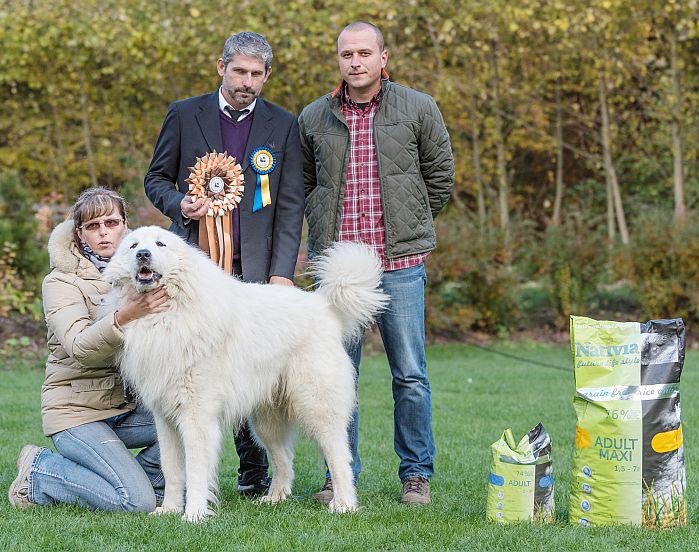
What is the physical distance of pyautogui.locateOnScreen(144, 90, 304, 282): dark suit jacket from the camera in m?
4.29

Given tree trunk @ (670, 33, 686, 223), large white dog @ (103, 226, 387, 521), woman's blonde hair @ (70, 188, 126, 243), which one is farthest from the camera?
tree trunk @ (670, 33, 686, 223)

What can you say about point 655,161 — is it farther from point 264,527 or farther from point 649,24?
point 264,527

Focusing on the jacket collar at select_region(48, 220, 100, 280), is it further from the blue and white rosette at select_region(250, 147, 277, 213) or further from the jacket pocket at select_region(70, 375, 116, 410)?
the blue and white rosette at select_region(250, 147, 277, 213)

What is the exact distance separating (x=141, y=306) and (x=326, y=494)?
51.6 inches

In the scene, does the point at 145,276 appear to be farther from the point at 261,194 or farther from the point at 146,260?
the point at 261,194

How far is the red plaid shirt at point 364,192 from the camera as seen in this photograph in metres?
4.33

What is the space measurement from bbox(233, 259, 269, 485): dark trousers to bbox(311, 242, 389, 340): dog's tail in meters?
0.82

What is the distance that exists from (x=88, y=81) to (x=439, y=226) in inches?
216

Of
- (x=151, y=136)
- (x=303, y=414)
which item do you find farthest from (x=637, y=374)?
(x=151, y=136)

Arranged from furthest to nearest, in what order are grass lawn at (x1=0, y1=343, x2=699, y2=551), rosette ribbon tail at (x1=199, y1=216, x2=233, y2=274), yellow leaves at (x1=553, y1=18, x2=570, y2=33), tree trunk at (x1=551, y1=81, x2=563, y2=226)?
tree trunk at (x1=551, y1=81, x2=563, y2=226) < yellow leaves at (x1=553, y1=18, x2=570, y2=33) < rosette ribbon tail at (x1=199, y1=216, x2=233, y2=274) < grass lawn at (x1=0, y1=343, x2=699, y2=551)

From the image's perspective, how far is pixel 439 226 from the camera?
34.0 ft

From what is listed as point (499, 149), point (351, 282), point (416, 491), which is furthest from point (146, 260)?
point (499, 149)

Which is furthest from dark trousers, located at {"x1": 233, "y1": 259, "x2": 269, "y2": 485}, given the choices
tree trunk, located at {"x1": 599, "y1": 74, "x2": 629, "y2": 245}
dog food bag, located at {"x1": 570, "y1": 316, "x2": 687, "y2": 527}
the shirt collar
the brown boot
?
tree trunk, located at {"x1": 599, "y1": 74, "x2": 629, "y2": 245}

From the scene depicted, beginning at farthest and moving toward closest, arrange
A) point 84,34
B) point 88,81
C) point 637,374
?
point 88,81 → point 84,34 → point 637,374
